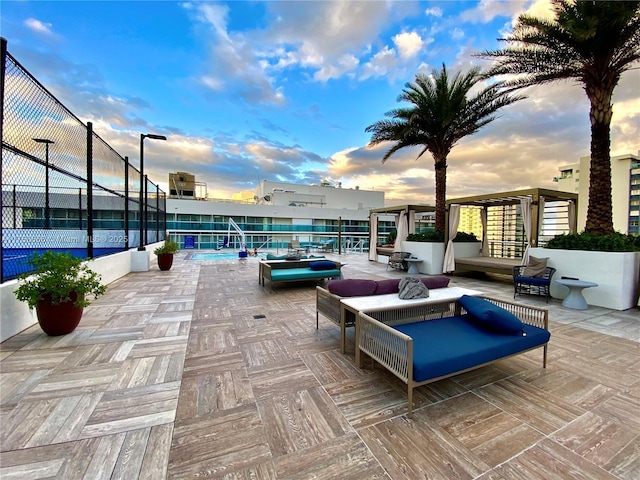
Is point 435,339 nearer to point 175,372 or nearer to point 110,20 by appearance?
point 175,372

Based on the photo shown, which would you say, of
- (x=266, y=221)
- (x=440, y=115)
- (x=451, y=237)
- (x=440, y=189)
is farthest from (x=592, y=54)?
(x=266, y=221)

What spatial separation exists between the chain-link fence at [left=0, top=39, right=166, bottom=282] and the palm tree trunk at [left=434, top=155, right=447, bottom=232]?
9277 mm

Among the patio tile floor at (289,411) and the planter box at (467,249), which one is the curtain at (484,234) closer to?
the planter box at (467,249)

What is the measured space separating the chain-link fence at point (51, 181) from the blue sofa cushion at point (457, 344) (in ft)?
14.4

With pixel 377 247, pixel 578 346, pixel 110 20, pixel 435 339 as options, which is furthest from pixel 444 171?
pixel 110 20

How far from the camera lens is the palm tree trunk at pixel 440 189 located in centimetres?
895

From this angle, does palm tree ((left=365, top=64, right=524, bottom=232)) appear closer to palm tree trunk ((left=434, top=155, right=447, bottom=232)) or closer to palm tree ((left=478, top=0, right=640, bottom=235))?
palm tree trunk ((left=434, top=155, right=447, bottom=232))

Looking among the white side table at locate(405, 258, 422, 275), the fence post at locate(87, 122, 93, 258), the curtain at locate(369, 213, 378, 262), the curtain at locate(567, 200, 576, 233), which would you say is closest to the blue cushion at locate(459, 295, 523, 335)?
the white side table at locate(405, 258, 422, 275)

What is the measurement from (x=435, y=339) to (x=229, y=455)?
1.78 meters

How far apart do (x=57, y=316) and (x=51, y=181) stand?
8.72 feet

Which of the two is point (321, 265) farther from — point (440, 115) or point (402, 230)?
point (440, 115)

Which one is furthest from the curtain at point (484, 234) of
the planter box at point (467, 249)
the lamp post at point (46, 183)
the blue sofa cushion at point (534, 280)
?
the lamp post at point (46, 183)

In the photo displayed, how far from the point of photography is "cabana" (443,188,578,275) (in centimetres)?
686

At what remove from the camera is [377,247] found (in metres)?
11.9
